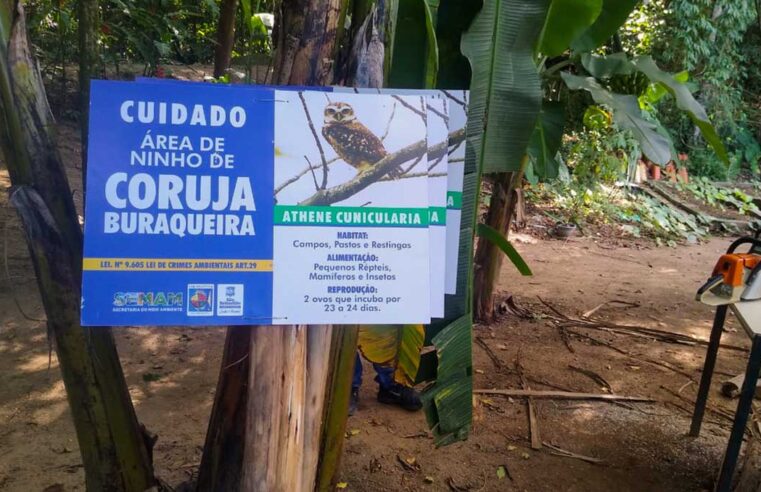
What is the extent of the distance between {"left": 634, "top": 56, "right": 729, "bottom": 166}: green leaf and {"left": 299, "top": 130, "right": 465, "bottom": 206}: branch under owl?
1.72 m

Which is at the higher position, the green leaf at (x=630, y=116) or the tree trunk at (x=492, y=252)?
the green leaf at (x=630, y=116)

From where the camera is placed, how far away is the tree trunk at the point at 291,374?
1.43 meters

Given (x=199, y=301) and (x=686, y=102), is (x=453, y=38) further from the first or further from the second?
(x=686, y=102)

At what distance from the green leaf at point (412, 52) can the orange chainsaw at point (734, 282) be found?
152cm

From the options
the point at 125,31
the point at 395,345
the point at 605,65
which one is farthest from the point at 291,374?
the point at 125,31

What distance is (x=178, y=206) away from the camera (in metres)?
1.35

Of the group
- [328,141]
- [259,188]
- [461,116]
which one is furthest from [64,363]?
[461,116]

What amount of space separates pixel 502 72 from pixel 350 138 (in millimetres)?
750

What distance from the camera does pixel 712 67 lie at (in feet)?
38.7

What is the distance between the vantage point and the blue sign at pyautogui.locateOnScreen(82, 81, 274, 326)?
4.34ft

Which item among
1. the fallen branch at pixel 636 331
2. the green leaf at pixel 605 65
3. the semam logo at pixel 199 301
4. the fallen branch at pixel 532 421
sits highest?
the green leaf at pixel 605 65

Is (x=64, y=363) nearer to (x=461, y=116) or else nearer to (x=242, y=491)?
(x=242, y=491)

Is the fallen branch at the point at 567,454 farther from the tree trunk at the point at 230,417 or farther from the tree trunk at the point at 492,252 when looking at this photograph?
the tree trunk at the point at 230,417

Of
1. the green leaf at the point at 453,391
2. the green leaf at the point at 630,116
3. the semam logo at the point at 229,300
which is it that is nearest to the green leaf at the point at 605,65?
the green leaf at the point at 630,116
